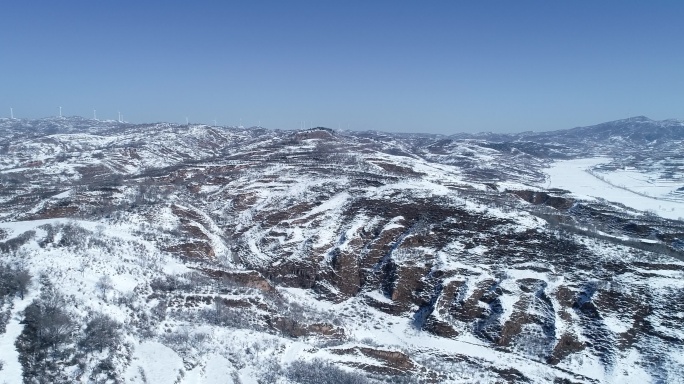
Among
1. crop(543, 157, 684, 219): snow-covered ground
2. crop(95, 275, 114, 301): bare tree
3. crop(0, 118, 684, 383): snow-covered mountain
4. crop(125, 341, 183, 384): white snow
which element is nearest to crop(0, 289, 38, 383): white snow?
crop(0, 118, 684, 383): snow-covered mountain

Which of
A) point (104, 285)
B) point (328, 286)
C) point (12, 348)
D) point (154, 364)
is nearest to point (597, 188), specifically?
point (328, 286)

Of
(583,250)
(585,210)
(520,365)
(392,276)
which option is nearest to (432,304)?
(392,276)

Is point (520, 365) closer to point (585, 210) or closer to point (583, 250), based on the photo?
point (583, 250)

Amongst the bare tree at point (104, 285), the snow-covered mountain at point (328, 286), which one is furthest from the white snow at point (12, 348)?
the bare tree at point (104, 285)

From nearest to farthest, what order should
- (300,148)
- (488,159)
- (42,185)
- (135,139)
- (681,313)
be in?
(681,313)
(42,185)
(300,148)
(135,139)
(488,159)

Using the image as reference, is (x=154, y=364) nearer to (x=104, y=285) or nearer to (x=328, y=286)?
(x=104, y=285)

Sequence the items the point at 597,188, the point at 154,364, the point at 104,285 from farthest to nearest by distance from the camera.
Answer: the point at 597,188
the point at 104,285
the point at 154,364
